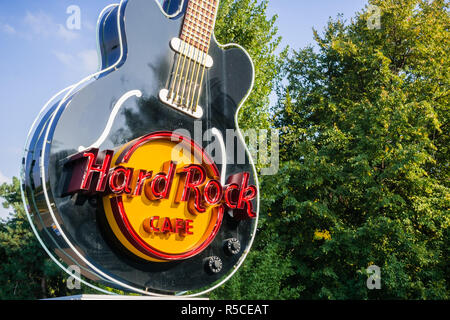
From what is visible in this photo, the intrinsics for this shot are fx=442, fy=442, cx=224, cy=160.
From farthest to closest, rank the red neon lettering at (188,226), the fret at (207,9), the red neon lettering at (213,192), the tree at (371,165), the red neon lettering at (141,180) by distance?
the tree at (371,165) → the fret at (207,9) → the red neon lettering at (213,192) → the red neon lettering at (188,226) → the red neon lettering at (141,180)

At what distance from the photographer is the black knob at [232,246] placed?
5.45 meters

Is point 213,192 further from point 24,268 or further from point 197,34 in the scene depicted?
point 24,268

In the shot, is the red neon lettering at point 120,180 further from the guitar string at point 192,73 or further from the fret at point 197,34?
the fret at point 197,34

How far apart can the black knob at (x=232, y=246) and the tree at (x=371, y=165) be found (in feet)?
20.7

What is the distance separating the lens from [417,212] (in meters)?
11.7

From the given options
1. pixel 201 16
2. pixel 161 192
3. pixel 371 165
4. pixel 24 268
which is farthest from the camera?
pixel 24 268

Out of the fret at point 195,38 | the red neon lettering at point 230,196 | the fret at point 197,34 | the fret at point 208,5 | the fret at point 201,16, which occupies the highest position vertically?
the fret at point 208,5

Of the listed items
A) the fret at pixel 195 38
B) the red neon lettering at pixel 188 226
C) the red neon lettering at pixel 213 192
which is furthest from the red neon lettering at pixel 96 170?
the fret at pixel 195 38

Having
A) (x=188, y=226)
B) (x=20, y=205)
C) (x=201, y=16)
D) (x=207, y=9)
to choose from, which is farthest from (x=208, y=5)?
(x=20, y=205)

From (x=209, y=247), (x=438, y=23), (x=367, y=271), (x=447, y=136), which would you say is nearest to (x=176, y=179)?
(x=209, y=247)

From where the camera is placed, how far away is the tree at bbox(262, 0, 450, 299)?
11391mm

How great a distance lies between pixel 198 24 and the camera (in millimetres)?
5629

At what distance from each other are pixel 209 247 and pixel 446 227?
8330mm

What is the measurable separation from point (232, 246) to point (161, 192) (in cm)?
130
